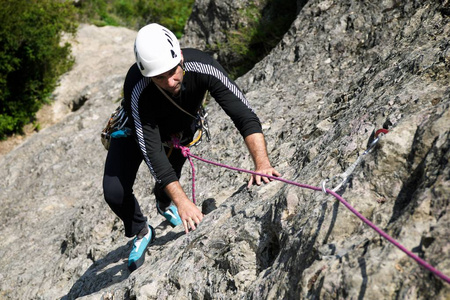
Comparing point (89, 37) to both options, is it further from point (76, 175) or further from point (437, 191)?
point (437, 191)

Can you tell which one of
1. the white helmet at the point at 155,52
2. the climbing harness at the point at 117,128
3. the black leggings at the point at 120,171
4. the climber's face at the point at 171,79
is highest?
the white helmet at the point at 155,52

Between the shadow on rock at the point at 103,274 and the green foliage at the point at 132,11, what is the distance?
17056mm

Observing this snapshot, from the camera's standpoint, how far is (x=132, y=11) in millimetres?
24609

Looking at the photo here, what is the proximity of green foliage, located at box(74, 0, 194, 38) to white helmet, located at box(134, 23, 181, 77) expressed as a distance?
18.0 meters

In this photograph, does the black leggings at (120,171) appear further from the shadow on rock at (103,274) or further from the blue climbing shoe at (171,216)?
the shadow on rock at (103,274)

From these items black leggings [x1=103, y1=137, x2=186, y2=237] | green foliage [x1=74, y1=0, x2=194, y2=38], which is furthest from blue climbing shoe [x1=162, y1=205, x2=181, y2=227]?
green foliage [x1=74, y1=0, x2=194, y2=38]

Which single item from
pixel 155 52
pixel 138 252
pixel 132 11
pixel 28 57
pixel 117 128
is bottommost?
pixel 138 252

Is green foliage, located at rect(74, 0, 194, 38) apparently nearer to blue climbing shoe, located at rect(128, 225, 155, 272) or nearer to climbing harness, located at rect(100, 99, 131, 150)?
climbing harness, located at rect(100, 99, 131, 150)

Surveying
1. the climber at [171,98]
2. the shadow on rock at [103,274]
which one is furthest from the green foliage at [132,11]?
→ the climber at [171,98]

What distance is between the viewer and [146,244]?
4.92m

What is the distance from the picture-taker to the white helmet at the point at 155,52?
12.9 feet

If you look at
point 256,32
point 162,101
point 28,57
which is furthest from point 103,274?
point 28,57

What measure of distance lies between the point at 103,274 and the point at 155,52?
2729mm

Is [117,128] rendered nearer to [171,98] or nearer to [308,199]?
[171,98]
